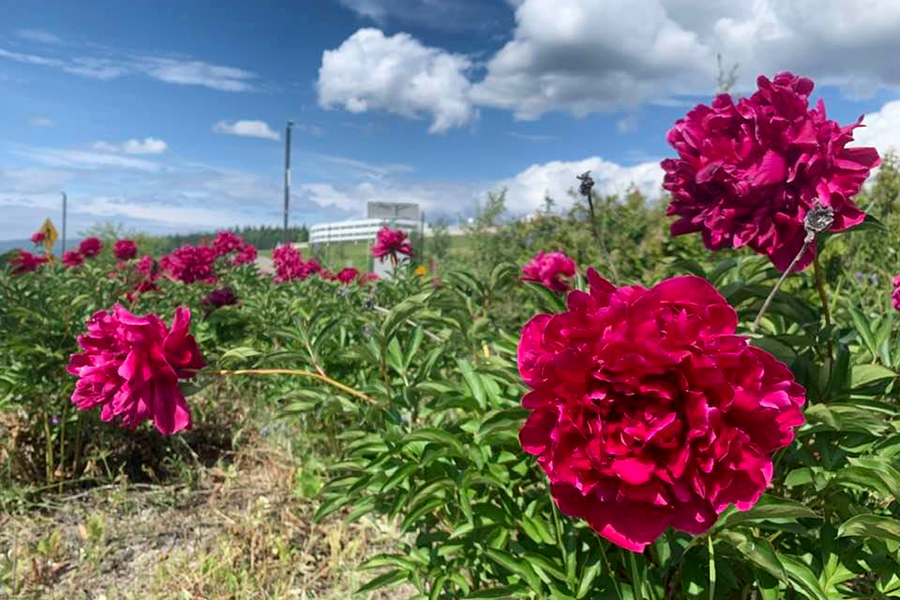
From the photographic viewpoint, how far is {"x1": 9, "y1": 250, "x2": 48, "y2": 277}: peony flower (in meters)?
4.93

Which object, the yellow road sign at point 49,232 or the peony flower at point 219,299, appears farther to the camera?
the yellow road sign at point 49,232

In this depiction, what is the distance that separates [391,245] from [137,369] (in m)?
2.92

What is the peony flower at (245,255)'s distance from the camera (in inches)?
223

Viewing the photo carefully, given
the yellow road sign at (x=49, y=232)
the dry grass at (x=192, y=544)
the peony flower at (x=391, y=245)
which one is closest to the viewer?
the dry grass at (x=192, y=544)

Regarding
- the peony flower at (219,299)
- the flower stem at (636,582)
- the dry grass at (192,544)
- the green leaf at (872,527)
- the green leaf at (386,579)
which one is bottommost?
the dry grass at (192,544)

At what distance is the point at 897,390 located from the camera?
168 centimetres

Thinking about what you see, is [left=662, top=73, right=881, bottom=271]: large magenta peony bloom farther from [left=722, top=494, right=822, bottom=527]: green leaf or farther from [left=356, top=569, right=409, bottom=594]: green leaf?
[left=356, top=569, right=409, bottom=594]: green leaf

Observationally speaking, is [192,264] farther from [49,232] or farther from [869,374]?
[49,232]

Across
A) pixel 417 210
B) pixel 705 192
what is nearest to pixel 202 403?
pixel 705 192

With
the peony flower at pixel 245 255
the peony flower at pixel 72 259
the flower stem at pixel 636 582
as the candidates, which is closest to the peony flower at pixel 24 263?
the peony flower at pixel 72 259

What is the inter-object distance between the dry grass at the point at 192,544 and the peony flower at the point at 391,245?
1.55m

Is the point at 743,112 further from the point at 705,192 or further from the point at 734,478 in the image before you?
the point at 734,478

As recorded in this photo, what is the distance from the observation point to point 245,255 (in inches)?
226

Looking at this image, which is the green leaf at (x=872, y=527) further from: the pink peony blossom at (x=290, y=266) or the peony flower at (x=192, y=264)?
the peony flower at (x=192, y=264)
